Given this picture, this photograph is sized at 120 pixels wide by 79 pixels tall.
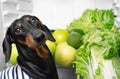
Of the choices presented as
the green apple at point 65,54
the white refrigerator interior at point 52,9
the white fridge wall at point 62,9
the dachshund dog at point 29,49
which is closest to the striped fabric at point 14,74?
the dachshund dog at point 29,49

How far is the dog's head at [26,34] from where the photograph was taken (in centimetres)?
81

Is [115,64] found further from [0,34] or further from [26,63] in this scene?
[0,34]

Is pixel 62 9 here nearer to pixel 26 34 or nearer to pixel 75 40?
pixel 75 40

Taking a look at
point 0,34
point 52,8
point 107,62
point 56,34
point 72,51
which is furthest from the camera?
point 52,8

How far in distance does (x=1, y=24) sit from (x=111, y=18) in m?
0.59

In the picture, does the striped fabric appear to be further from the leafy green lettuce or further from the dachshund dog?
the leafy green lettuce

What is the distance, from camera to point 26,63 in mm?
866

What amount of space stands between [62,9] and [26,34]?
0.74 metres

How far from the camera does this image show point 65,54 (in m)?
1.02

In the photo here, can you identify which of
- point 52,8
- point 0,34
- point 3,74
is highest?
point 52,8

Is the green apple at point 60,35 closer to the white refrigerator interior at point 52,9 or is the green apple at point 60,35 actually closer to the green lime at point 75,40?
the green lime at point 75,40

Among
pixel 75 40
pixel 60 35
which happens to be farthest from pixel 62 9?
pixel 75 40

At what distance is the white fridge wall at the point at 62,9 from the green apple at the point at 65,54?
0.50 m

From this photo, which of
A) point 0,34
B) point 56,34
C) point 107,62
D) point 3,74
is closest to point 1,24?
point 0,34
